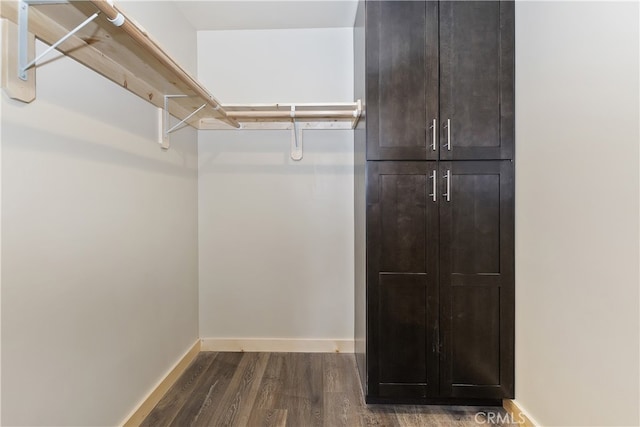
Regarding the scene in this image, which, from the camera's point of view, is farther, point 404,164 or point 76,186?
point 404,164

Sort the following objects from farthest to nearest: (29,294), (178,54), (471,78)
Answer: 1. (178,54)
2. (471,78)
3. (29,294)

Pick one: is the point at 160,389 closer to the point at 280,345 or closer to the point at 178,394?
the point at 178,394

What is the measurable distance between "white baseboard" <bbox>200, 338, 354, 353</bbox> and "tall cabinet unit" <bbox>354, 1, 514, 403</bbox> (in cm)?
71

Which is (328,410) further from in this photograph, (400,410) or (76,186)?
(76,186)

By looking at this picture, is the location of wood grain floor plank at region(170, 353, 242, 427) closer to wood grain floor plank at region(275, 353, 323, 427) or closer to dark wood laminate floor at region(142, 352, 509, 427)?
dark wood laminate floor at region(142, 352, 509, 427)

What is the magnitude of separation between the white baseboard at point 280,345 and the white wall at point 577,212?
120 centimetres

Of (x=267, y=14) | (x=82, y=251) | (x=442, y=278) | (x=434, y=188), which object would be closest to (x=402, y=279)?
(x=442, y=278)

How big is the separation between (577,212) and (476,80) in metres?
0.87

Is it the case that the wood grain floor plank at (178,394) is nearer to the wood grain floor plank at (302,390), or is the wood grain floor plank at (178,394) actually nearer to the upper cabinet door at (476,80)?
the wood grain floor plank at (302,390)

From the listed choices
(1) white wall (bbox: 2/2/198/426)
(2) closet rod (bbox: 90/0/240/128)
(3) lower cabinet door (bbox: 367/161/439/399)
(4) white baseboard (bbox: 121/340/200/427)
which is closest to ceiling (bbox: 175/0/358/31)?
(1) white wall (bbox: 2/2/198/426)

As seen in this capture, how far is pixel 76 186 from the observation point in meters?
1.22

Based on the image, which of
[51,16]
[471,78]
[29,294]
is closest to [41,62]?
[51,16]

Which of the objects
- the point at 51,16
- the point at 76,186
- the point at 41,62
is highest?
the point at 51,16

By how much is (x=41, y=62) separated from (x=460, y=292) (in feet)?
6.90
